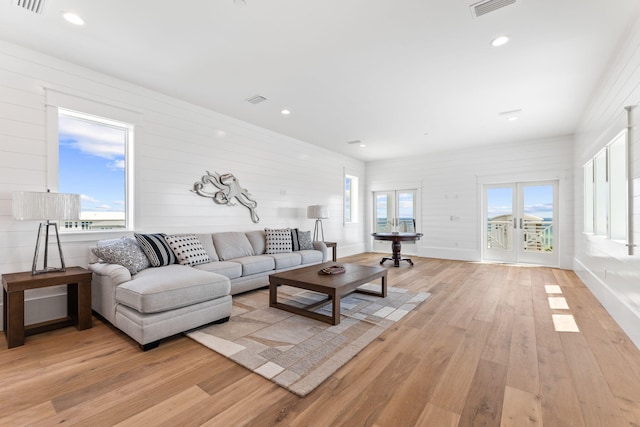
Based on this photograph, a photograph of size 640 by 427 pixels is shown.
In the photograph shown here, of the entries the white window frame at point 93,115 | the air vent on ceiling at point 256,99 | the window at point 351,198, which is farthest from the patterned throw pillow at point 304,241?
the window at point 351,198

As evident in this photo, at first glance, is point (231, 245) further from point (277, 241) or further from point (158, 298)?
point (158, 298)

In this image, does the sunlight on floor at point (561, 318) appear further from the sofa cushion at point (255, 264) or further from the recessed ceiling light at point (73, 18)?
the recessed ceiling light at point (73, 18)

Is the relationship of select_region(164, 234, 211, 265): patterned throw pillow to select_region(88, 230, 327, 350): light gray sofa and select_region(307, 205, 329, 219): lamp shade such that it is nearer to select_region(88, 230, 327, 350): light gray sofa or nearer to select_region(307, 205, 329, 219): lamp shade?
select_region(88, 230, 327, 350): light gray sofa

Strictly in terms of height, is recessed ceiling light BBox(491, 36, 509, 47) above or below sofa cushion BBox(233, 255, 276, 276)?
above

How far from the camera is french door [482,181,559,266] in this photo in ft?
20.5

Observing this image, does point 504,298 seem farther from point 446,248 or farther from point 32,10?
point 32,10

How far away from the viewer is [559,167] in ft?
19.9

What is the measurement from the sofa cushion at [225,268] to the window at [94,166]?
1.23 metres

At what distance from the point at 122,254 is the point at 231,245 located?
5.18 ft

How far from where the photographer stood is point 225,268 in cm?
372

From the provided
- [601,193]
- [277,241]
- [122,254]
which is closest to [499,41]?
[601,193]

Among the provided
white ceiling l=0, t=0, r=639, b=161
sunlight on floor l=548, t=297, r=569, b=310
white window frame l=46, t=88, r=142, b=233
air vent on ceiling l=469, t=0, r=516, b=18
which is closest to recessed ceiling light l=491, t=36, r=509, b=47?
white ceiling l=0, t=0, r=639, b=161

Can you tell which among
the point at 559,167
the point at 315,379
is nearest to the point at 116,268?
the point at 315,379

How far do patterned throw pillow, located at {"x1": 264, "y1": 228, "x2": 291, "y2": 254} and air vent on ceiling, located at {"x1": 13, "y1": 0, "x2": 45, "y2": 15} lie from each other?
367 centimetres
